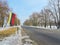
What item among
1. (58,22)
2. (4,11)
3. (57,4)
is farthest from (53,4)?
(4,11)

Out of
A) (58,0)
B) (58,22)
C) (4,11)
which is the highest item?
(58,0)

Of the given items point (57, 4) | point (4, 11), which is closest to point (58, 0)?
point (57, 4)

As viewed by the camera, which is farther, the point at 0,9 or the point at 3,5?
the point at 3,5

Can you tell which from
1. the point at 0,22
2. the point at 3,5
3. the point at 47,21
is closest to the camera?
the point at 0,22

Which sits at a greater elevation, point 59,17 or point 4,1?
point 4,1

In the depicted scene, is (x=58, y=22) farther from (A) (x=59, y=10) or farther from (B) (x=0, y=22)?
(B) (x=0, y=22)

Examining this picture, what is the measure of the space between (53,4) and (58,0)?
3.64 metres

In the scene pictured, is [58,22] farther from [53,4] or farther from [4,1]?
[4,1]

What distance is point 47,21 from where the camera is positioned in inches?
4171

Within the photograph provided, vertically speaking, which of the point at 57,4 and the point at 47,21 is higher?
the point at 57,4

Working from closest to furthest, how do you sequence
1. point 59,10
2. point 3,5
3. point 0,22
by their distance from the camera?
point 0,22, point 59,10, point 3,5

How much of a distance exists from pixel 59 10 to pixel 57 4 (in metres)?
3.02

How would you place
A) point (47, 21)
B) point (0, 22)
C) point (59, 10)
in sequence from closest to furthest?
point (0, 22)
point (59, 10)
point (47, 21)

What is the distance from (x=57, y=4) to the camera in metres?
75.9
